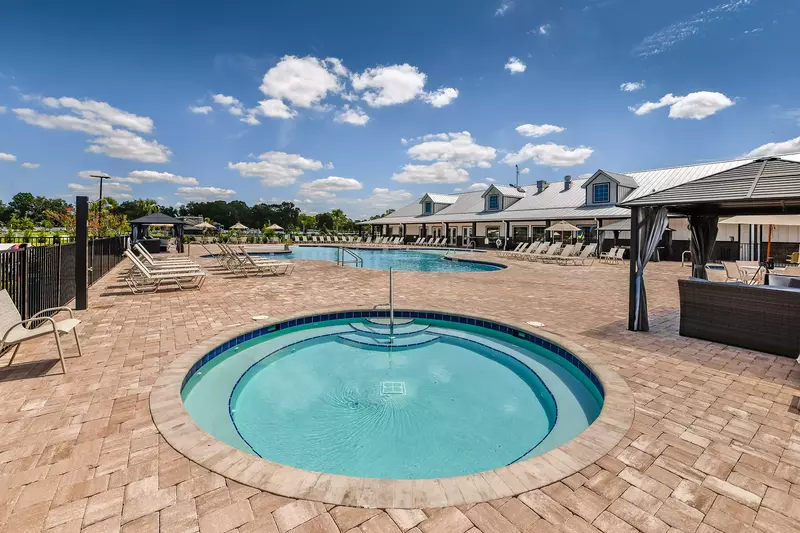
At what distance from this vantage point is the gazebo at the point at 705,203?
4.36 m

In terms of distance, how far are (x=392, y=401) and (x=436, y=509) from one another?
2.10 metres

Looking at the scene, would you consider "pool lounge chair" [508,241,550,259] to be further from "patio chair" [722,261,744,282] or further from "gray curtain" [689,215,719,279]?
"gray curtain" [689,215,719,279]

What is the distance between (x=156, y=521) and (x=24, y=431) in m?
1.69

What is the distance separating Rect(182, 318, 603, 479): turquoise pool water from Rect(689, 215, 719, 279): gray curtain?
4423 millimetres

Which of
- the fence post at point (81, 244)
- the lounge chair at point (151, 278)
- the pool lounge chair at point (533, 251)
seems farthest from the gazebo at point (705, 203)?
the pool lounge chair at point (533, 251)

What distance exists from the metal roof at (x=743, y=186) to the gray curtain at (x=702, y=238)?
2012 mm

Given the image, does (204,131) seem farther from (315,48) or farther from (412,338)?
(412,338)

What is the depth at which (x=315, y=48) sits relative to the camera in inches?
597

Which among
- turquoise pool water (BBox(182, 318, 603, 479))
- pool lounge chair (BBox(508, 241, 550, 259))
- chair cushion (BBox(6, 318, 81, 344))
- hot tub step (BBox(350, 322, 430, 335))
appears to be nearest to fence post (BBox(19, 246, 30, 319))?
chair cushion (BBox(6, 318, 81, 344))

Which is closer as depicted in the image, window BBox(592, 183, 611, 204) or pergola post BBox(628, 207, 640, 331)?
pergola post BBox(628, 207, 640, 331)

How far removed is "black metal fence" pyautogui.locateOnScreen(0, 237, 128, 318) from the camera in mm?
4625

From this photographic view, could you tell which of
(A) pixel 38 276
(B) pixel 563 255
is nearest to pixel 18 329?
(A) pixel 38 276

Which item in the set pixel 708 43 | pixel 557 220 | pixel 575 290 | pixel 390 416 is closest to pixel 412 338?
pixel 390 416

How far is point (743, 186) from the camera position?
4621 mm
